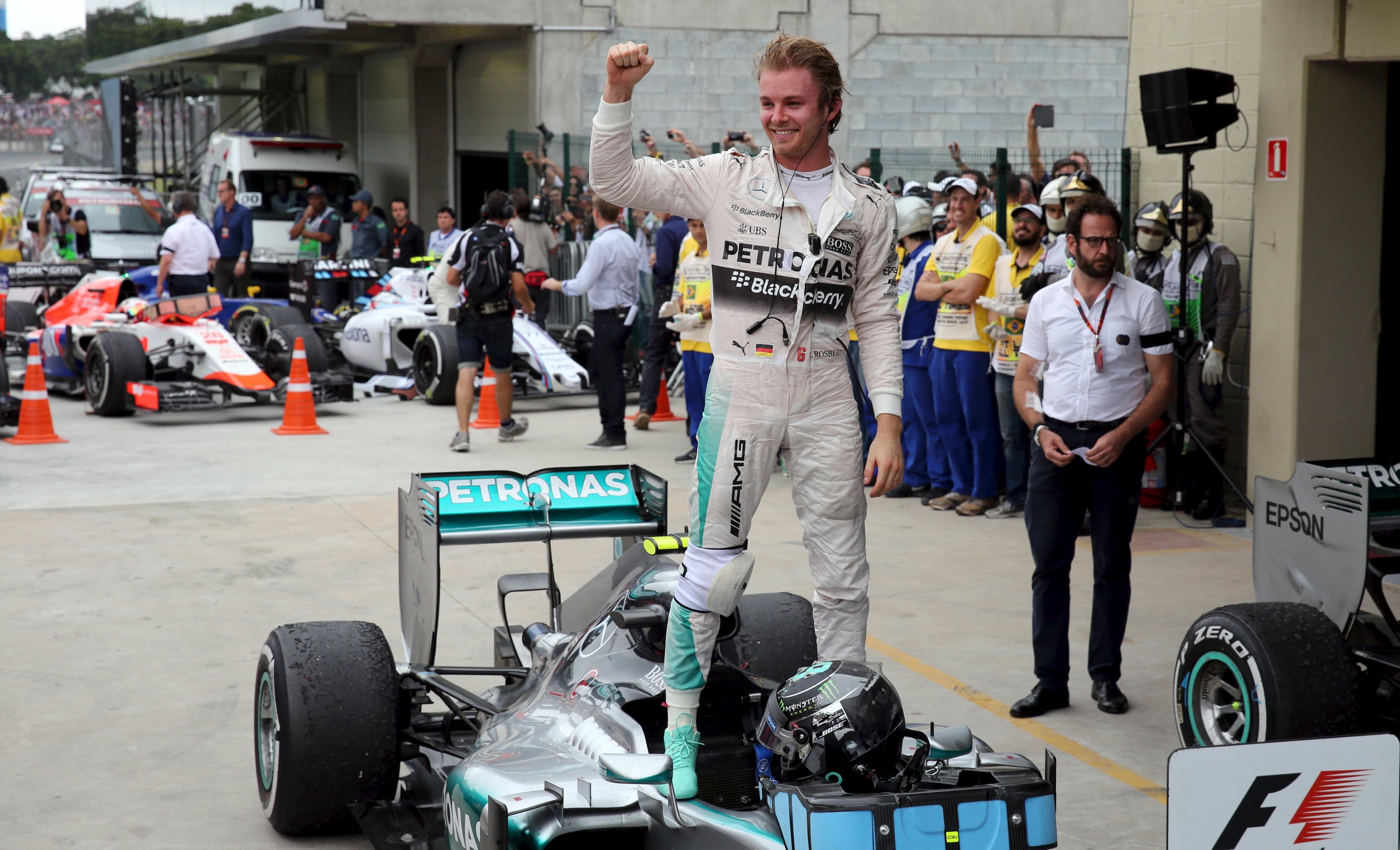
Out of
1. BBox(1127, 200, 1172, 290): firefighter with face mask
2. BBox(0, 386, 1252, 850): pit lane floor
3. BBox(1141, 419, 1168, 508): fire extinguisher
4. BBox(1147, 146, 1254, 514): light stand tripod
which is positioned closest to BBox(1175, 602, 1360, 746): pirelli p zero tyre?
BBox(0, 386, 1252, 850): pit lane floor

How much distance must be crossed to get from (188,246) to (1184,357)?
1157 cm

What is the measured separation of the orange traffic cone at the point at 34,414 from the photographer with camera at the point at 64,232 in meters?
10.9

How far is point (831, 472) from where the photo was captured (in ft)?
12.4

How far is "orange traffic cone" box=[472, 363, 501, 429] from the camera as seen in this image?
500 inches

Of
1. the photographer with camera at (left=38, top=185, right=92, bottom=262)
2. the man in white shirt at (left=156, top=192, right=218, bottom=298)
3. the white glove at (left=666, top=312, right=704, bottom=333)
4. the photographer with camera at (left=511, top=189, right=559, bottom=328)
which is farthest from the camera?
the photographer with camera at (left=38, top=185, right=92, bottom=262)

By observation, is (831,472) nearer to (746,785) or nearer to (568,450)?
(746,785)

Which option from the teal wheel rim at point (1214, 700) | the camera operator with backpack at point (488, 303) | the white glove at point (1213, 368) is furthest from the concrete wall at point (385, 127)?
the teal wheel rim at point (1214, 700)

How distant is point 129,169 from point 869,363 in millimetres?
30425

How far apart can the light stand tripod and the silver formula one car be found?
4302 millimetres

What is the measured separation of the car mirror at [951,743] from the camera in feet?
11.4

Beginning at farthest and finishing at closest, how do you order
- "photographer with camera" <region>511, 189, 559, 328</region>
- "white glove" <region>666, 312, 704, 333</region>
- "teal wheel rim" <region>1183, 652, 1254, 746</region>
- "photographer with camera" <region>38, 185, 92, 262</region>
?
"photographer with camera" <region>38, 185, 92, 262</region> < "photographer with camera" <region>511, 189, 559, 328</region> < "white glove" <region>666, 312, 704, 333</region> < "teal wheel rim" <region>1183, 652, 1254, 746</region>

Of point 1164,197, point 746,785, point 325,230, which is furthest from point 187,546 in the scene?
point 325,230

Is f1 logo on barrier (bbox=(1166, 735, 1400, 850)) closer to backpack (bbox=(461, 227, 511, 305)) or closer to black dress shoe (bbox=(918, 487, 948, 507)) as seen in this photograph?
black dress shoe (bbox=(918, 487, 948, 507))

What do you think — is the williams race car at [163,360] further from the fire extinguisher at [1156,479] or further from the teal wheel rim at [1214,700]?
the teal wheel rim at [1214,700]
